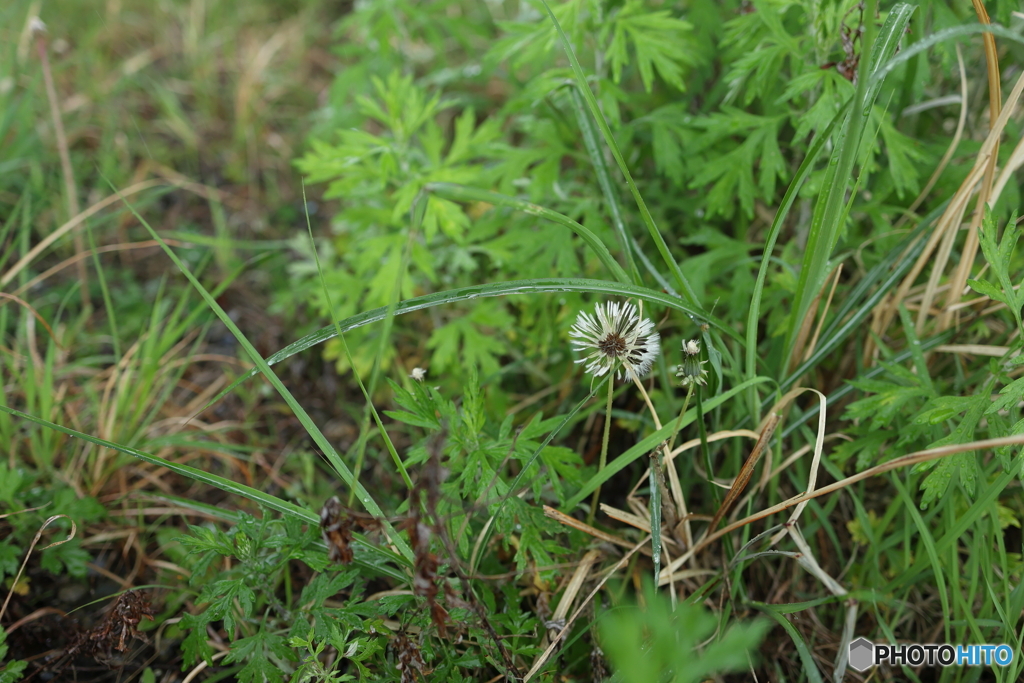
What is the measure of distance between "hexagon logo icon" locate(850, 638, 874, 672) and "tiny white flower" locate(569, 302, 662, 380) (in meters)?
1.11

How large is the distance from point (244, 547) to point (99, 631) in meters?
0.45

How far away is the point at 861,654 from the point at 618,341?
4.18ft

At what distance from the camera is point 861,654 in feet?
6.23

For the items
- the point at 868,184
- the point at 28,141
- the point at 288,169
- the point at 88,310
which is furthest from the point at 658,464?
the point at 28,141

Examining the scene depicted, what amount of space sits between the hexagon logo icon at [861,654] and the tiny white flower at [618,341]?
111 centimetres

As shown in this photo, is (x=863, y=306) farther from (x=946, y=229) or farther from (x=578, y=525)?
(x=578, y=525)

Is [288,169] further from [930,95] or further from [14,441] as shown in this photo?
[930,95]

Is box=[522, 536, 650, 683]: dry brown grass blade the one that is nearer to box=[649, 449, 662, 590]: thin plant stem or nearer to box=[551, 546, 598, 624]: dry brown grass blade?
box=[551, 546, 598, 624]: dry brown grass blade

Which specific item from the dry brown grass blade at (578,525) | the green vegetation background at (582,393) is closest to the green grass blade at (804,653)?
the green vegetation background at (582,393)

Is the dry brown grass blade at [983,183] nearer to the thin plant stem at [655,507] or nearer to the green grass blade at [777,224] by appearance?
the green grass blade at [777,224]

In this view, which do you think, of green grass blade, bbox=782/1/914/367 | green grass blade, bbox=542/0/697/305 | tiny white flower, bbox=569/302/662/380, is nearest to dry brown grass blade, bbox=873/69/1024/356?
green grass blade, bbox=782/1/914/367

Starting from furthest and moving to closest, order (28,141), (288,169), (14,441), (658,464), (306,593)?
(288,169), (28,141), (14,441), (306,593), (658,464)

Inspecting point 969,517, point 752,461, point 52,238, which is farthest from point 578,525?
point 52,238

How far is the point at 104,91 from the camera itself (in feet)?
13.2
